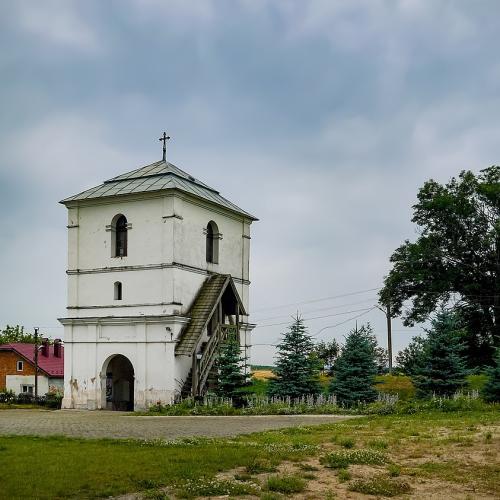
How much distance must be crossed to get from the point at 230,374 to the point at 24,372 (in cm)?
3141

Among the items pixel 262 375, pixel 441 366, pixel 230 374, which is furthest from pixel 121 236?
pixel 262 375

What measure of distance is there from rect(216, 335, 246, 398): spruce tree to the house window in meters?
6.54

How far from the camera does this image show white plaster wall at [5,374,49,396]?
53875 mm

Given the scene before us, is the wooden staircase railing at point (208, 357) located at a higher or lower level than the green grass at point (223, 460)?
higher

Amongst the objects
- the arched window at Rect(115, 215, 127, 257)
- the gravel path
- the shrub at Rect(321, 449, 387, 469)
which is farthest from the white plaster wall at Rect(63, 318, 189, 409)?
the shrub at Rect(321, 449, 387, 469)

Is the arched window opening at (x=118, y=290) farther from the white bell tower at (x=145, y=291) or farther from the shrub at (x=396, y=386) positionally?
the shrub at (x=396, y=386)

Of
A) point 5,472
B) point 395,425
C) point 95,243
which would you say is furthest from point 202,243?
point 5,472

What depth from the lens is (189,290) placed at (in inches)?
1214

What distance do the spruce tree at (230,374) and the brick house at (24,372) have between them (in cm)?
2874

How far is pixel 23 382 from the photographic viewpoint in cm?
5434

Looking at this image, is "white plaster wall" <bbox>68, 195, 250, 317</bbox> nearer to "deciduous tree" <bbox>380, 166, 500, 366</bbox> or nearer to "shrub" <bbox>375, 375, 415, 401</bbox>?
"shrub" <bbox>375, 375, 415, 401</bbox>

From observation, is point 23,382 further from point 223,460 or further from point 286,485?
point 286,485

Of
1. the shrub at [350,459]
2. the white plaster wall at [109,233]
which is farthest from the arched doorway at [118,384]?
the shrub at [350,459]

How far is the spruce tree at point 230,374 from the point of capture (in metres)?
27.7
